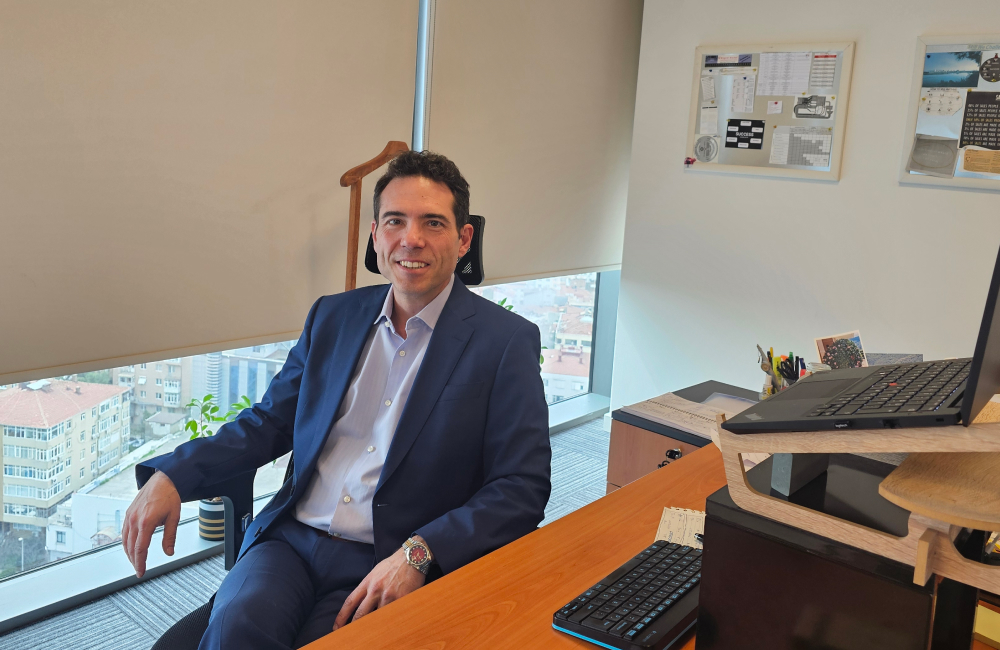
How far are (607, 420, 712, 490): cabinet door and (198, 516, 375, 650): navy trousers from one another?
37.3 inches

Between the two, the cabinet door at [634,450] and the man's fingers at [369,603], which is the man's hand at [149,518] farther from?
the cabinet door at [634,450]

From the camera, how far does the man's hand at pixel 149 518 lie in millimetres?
1476

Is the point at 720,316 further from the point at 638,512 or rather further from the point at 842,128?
the point at 638,512

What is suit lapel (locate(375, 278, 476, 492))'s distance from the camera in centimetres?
156

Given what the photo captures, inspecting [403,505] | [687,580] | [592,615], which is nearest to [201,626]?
[403,505]

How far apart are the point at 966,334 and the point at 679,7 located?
2003 millimetres

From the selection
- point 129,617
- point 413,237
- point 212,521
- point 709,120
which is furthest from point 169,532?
point 709,120

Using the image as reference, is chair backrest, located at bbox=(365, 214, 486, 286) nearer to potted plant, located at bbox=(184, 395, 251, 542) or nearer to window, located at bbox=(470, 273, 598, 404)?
potted plant, located at bbox=(184, 395, 251, 542)

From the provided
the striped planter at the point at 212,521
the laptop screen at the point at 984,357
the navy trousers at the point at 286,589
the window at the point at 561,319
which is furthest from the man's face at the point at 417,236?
the window at the point at 561,319

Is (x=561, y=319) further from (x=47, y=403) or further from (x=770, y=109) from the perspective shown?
(x=47, y=403)

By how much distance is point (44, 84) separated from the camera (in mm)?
1974

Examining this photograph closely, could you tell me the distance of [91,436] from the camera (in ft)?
8.18

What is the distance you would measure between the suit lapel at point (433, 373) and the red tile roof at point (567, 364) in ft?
9.10

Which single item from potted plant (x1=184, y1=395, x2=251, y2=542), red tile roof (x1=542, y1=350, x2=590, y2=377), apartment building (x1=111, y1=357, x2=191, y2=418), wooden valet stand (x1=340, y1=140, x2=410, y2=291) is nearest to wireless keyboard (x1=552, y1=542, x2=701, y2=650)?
wooden valet stand (x1=340, y1=140, x2=410, y2=291)
